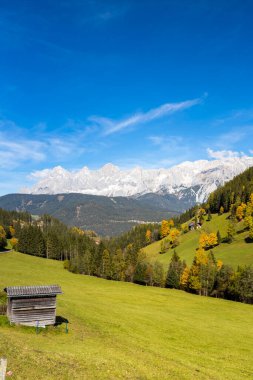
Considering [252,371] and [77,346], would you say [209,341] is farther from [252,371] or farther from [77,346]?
[77,346]

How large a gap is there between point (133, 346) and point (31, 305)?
1381 centimetres

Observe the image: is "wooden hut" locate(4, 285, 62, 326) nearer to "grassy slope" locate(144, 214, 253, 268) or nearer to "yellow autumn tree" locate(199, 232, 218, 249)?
"grassy slope" locate(144, 214, 253, 268)

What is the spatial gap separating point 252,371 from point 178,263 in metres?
83.4

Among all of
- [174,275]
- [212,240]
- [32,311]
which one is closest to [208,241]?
[212,240]

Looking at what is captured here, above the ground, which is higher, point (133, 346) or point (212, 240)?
point (212, 240)

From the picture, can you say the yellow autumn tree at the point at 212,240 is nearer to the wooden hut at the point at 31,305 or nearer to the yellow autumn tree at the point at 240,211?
the yellow autumn tree at the point at 240,211

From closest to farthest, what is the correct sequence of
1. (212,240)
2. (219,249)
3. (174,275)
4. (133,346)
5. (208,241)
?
(133,346) < (174,275) < (219,249) < (212,240) < (208,241)

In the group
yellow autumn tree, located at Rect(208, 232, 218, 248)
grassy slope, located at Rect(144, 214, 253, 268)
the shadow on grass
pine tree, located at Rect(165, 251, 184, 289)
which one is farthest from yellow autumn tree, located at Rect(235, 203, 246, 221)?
the shadow on grass

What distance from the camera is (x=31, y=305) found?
41188 mm

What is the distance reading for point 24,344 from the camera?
3008 centimetres

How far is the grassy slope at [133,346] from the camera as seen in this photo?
84.3 feet

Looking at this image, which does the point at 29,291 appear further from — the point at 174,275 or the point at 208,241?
the point at 208,241

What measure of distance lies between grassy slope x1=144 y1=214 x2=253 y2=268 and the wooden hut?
96.8 meters

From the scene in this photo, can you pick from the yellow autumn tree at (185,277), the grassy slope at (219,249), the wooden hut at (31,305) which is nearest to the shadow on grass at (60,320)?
the wooden hut at (31,305)
